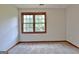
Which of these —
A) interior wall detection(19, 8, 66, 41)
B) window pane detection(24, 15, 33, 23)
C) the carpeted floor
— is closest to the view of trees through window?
window pane detection(24, 15, 33, 23)

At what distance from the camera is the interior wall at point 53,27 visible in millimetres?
8227

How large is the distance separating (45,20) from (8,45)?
119 inches

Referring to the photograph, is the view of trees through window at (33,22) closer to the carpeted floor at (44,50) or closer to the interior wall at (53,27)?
the interior wall at (53,27)

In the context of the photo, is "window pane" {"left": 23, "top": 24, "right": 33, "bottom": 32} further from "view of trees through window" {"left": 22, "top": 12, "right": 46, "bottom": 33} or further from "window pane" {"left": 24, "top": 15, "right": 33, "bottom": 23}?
"window pane" {"left": 24, "top": 15, "right": 33, "bottom": 23}

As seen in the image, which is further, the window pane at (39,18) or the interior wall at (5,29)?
the window pane at (39,18)

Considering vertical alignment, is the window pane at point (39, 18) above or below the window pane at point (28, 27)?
above

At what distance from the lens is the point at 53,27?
8336mm

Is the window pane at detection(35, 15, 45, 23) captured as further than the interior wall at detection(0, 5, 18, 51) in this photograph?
Yes

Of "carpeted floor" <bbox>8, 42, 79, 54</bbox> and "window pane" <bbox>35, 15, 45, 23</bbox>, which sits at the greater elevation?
"window pane" <bbox>35, 15, 45, 23</bbox>

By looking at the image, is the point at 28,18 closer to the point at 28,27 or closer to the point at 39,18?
the point at 28,27

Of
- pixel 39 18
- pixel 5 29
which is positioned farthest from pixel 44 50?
pixel 39 18

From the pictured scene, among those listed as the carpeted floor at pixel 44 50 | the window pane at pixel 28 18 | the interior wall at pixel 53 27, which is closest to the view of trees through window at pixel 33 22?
the window pane at pixel 28 18

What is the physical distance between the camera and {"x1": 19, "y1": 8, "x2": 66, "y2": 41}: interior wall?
823 centimetres
